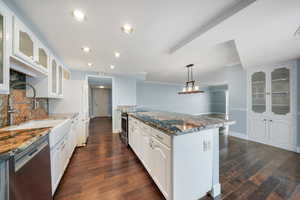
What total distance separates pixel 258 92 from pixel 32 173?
4837mm

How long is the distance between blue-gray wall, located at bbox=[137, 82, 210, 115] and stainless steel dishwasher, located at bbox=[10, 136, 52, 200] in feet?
17.9

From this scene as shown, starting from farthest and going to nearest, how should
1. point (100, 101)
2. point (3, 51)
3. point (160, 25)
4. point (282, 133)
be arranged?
1. point (100, 101)
2. point (282, 133)
3. point (160, 25)
4. point (3, 51)

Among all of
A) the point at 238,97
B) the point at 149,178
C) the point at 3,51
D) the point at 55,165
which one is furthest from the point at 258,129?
the point at 3,51

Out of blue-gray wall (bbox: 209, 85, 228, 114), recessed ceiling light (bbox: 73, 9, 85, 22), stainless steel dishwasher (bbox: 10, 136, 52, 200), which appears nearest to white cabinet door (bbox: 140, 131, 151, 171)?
stainless steel dishwasher (bbox: 10, 136, 52, 200)

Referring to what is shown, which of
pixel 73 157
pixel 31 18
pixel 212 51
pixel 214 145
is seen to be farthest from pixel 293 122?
pixel 31 18

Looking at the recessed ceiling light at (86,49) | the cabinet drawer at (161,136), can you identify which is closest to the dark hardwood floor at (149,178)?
the cabinet drawer at (161,136)

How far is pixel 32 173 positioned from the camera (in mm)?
925

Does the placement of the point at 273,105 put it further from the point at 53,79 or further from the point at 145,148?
the point at 53,79

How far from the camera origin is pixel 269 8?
3.77 ft

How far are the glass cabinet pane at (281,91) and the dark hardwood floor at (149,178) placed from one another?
1.07 m

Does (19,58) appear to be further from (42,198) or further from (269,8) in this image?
(269,8)

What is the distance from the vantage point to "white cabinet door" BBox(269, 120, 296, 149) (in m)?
2.65

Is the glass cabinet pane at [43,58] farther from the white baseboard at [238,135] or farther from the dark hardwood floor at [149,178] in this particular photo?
the white baseboard at [238,135]

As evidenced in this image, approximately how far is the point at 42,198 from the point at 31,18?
6.86 feet
